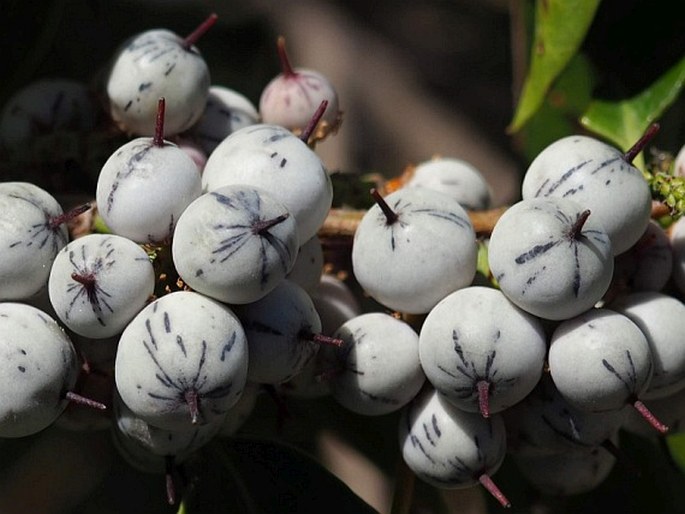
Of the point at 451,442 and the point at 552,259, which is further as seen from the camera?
the point at 451,442

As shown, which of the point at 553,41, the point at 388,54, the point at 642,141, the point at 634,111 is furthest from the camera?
the point at 388,54

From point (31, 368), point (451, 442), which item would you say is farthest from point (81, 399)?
point (451, 442)

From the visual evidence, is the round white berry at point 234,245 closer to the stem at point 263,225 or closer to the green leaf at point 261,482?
the stem at point 263,225

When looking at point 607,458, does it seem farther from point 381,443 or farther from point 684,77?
point 684,77

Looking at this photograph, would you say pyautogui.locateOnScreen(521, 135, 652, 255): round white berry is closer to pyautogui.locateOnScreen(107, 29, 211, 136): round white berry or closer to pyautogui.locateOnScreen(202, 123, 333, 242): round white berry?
pyautogui.locateOnScreen(202, 123, 333, 242): round white berry

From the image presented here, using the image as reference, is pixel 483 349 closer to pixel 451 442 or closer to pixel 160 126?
pixel 451 442

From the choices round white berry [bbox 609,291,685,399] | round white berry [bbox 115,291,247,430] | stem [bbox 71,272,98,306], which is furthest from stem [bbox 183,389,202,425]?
round white berry [bbox 609,291,685,399]

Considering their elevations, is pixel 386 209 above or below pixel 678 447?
above
